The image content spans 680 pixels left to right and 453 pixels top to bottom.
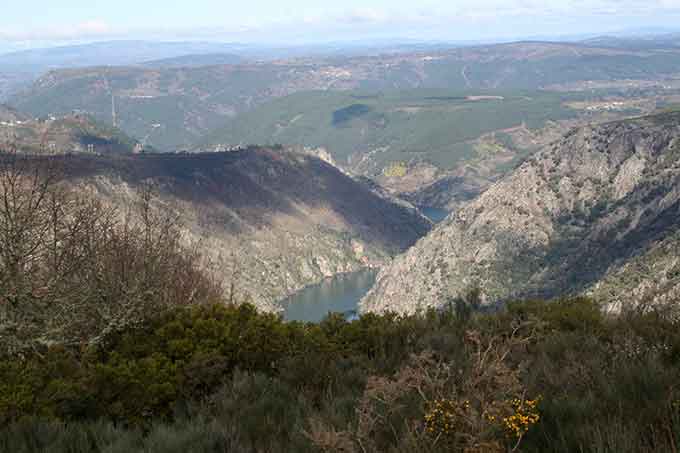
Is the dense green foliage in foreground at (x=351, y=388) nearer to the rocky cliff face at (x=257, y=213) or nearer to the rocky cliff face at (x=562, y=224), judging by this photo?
the rocky cliff face at (x=562, y=224)

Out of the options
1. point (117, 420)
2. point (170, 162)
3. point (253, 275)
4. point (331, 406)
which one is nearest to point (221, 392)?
point (117, 420)

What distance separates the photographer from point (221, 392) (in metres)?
7.75

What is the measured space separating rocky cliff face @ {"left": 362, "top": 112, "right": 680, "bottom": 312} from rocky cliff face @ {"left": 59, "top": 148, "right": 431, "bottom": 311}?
41.2 m

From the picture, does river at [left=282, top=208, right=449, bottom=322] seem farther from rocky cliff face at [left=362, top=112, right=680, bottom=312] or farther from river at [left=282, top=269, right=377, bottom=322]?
rocky cliff face at [left=362, top=112, right=680, bottom=312]

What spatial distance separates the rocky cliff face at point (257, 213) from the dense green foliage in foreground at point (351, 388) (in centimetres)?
10435

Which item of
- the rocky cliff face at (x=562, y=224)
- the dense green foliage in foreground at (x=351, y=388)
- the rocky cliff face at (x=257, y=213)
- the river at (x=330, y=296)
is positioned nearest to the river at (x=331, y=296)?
the river at (x=330, y=296)

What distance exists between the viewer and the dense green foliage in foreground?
4996 millimetres

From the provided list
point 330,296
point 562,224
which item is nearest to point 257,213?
point 330,296

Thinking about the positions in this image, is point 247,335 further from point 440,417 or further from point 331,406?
point 440,417

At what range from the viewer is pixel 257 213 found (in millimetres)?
166500

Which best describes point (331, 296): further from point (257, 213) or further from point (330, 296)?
point (257, 213)

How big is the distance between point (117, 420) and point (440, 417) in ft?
14.7

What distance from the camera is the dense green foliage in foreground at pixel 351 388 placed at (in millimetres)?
4996

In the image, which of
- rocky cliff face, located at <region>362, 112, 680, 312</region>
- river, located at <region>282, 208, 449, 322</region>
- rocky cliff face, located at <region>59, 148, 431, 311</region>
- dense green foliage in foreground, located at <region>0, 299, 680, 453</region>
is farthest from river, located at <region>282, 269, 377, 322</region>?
dense green foliage in foreground, located at <region>0, 299, 680, 453</region>
